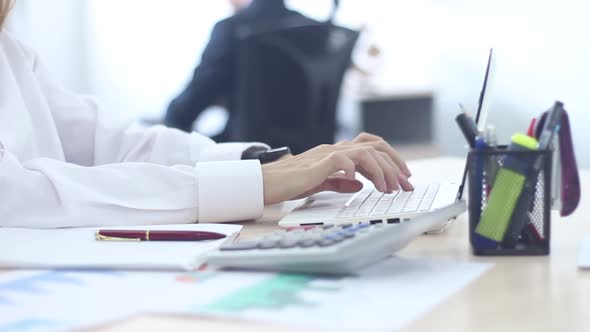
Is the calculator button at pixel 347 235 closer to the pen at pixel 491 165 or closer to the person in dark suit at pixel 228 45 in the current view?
the pen at pixel 491 165

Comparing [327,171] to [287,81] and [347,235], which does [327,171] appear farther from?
[287,81]

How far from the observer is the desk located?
1.94ft

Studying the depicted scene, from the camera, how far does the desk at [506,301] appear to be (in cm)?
59

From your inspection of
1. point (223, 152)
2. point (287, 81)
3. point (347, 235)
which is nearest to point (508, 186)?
point (347, 235)

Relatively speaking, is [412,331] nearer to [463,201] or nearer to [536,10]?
[463,201]

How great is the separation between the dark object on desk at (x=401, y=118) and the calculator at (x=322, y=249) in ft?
10.5

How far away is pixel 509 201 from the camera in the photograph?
2.65ft

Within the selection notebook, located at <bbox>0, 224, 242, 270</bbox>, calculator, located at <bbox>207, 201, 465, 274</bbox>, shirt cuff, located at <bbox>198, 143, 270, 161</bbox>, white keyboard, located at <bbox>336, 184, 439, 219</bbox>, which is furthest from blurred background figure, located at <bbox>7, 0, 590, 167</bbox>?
calculator, located at <bbox>207, 201, 465, 274</bbox>

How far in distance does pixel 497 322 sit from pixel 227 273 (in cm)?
25

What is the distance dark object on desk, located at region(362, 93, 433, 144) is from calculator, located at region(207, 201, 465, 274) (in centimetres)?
319

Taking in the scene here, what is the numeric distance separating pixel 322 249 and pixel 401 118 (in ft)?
11.3

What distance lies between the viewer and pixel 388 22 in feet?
14.4

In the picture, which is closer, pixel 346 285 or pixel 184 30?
pixel 346 285

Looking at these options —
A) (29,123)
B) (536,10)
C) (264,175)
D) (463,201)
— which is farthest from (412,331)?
(536,10)
